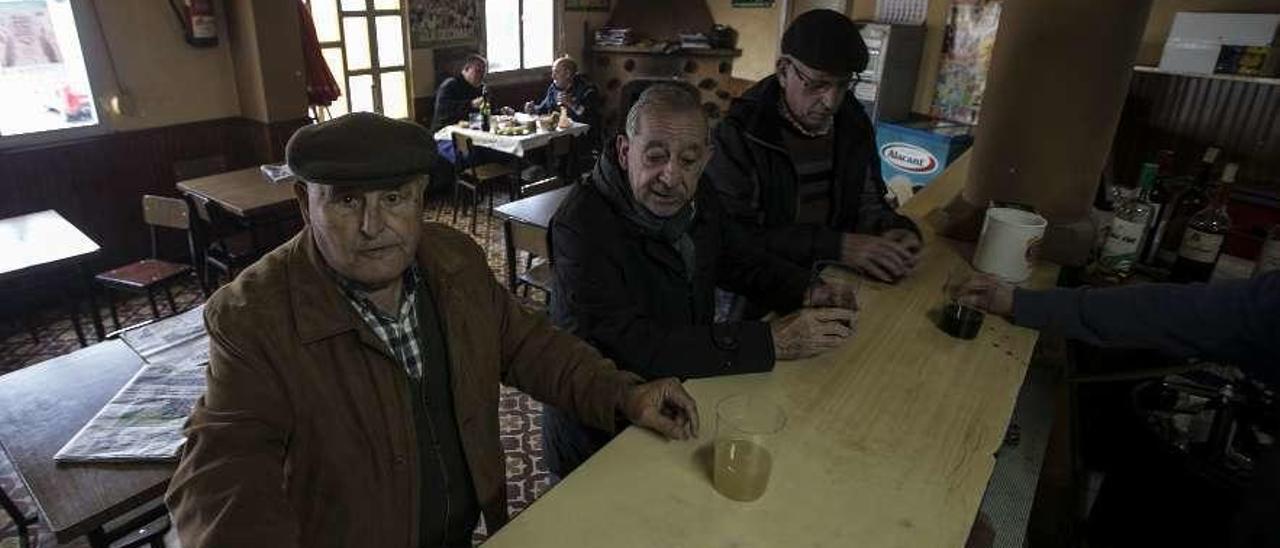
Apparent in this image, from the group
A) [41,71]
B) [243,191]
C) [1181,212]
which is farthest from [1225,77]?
[41,71]

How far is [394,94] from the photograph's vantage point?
7.66 meters

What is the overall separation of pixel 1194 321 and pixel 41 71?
22.0ft

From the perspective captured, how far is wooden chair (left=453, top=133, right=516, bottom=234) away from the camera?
6.76 meters

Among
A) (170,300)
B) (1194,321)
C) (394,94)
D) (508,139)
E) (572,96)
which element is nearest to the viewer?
(1194,321)

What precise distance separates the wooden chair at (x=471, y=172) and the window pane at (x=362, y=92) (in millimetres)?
1220

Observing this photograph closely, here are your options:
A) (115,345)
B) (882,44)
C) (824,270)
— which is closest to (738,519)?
(824,270)

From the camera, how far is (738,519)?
106 centimetres

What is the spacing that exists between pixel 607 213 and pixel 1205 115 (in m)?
4.98

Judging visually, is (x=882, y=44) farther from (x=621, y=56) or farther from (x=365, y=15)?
(x=365, y=15)

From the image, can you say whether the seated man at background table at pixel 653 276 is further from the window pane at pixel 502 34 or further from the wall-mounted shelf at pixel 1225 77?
the window pane at pixel 502 34

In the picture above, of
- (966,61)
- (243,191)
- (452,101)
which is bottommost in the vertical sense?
(243,191)

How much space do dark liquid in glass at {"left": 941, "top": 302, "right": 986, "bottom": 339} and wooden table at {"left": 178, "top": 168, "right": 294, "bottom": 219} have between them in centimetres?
415

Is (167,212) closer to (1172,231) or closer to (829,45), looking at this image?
(829,45)

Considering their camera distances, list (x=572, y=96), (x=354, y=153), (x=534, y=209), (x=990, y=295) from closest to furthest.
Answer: (x=354, y=153), (x=990, y=295), (x=534, y=209), (x=572, y=96)
